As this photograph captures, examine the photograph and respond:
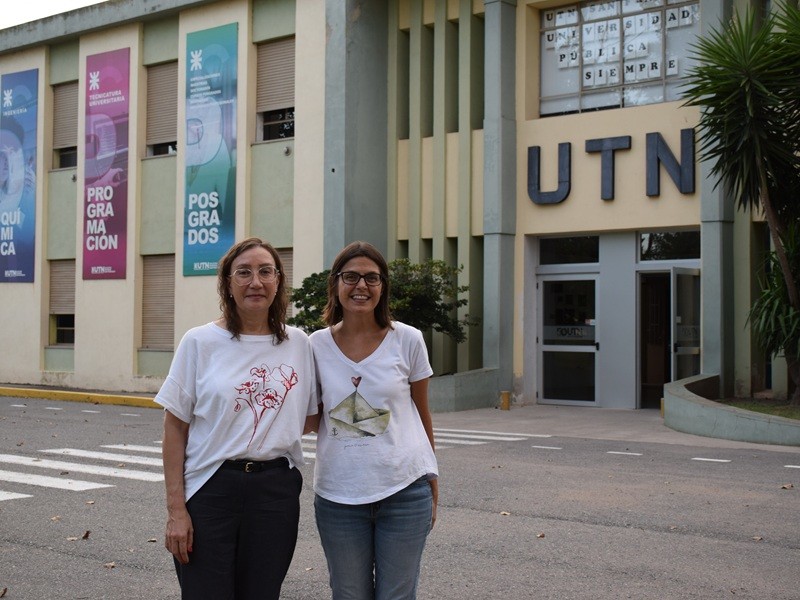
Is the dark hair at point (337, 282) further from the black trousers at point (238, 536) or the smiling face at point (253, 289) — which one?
the black trousers at point (238, 536)

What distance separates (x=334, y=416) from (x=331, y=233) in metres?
18.3

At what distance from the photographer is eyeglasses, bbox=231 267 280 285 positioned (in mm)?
3982

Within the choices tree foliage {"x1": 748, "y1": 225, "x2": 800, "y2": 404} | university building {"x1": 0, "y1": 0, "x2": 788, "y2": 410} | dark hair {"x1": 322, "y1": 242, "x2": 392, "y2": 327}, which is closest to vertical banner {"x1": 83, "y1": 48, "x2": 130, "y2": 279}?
university building {"x1": 0, "y1": 0, "x2": 788, "y2": 410}

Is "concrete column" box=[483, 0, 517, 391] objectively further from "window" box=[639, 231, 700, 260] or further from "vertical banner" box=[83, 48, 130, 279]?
"vertical banner" box=[83, 48, 130, 279]

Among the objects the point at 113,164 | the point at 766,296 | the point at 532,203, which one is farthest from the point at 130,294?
the point at 766,296

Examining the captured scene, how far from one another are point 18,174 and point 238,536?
89.3 ft

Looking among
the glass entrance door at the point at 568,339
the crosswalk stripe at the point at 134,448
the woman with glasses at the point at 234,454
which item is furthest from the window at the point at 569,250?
the woman with glasses at the point at 234,454

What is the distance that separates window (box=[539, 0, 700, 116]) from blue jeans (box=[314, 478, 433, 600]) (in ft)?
54.2

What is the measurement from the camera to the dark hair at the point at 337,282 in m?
4.15

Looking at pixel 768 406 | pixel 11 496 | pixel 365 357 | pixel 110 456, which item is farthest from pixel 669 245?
pixel 365 357

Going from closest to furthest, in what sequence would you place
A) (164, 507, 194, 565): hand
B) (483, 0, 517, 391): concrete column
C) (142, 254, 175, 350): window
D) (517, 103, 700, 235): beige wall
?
1. (164, 507, 194, 565): hand
2. (517, 103, 700, 235): beige wall
3. (483, 0, 517, 391): concrete column
4. (142, 254, 175, 350): window

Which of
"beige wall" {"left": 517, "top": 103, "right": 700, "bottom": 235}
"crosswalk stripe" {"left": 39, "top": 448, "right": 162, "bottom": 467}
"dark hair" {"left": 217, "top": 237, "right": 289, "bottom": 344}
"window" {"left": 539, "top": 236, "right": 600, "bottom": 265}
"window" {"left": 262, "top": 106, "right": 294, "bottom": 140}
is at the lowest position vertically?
"crosswalk stripe" {"left": 39, "top": 448, "right": 162, "bottom": 467}

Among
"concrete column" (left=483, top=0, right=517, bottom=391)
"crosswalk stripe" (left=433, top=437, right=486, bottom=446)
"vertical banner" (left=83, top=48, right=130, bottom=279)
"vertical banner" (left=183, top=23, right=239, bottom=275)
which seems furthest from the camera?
"vertical banner" (left=83, top=48, right=130, bottom=279)

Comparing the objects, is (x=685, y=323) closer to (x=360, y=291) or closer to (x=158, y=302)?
(x=158, y=302)
